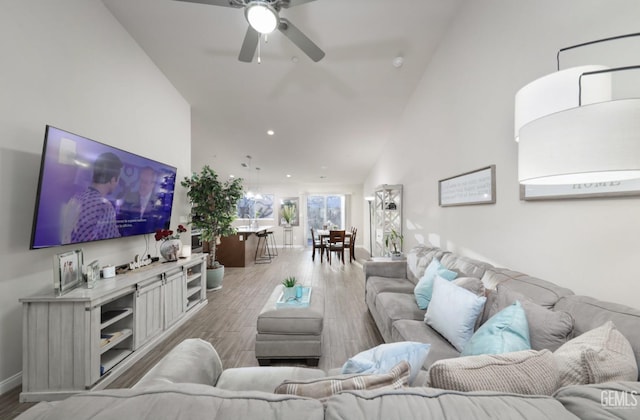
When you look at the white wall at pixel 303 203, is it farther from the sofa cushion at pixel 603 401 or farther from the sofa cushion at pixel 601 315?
the sofa cushion at pixel 603 401

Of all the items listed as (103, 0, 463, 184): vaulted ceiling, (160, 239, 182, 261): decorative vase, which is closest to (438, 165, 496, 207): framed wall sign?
(103, 0, 463, 184): vaulted ceiling

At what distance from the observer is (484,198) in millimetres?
2037

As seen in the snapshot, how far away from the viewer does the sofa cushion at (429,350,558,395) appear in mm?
631

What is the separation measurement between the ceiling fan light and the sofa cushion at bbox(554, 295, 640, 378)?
240 centimetres

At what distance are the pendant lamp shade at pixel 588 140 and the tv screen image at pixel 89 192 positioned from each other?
2813 mm

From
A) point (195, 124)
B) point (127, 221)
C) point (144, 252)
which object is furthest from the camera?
point (195, 124)

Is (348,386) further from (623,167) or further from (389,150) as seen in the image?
(389,150)

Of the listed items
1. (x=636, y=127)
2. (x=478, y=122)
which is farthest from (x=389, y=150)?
(x=636, y=127)

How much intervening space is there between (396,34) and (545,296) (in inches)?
112

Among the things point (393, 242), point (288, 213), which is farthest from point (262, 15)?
point (288, 213)

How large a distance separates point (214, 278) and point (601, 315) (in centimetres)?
428

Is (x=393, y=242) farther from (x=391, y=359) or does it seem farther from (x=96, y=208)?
(x=96, y=208)

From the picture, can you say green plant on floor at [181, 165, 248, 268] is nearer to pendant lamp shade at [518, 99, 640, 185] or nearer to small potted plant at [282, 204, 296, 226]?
pendant lamp shade at [518, 99, 640, 185]

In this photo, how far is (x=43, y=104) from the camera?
1818 millimetres
